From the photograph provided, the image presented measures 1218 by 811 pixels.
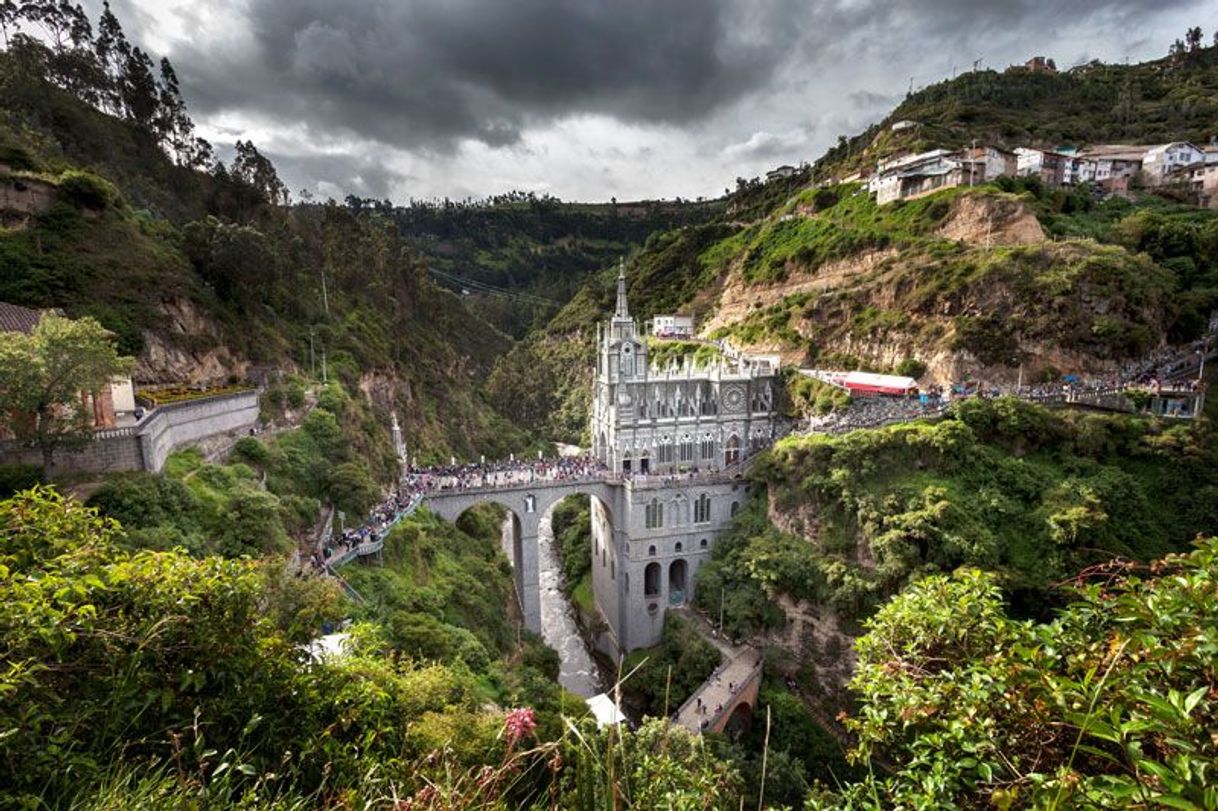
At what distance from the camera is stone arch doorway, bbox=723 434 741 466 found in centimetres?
4484

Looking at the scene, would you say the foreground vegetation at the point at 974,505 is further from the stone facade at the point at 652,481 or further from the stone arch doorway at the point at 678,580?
the stone facade at the point at 652,481

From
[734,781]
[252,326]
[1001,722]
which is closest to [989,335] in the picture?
[734,781]

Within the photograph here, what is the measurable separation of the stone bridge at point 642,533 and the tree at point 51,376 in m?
21.9

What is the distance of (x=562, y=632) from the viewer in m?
47.6

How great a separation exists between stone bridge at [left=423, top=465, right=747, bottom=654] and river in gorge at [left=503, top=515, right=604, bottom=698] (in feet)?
9.75

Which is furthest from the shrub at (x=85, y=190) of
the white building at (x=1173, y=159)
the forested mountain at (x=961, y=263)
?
the white building at (x=1173, y=159)

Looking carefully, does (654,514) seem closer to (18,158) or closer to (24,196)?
(24,196)

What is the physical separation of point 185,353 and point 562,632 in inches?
1358

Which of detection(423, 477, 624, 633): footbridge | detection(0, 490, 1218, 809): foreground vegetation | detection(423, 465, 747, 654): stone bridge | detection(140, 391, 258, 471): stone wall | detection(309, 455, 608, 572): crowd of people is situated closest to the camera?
detection(0, 490, 1218, 809): foreground vegetation

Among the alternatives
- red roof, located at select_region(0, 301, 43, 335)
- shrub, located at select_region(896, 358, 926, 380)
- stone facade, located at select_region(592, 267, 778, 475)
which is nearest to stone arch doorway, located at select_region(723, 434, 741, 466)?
stone facade, located at select_region(592, 267, 778, 475)

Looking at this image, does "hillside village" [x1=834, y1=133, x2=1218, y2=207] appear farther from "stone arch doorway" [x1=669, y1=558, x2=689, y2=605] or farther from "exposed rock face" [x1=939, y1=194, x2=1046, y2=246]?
"stone arch doorway" [x1=669, y1=558, x2=689, y2=605]

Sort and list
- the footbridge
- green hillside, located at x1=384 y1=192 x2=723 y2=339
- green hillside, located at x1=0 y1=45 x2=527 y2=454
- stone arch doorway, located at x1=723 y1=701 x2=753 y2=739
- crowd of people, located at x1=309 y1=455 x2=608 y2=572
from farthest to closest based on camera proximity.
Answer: green hillside, located at x1=384 y1=192 x2=723 y2=339
the footbridge
stone arch doorway, located at x1=723 y1=701 x2=753 y2=739
green hillside, located at x1=0 y1=45 x2=527 y2=454
crowd of people, located at x1=309 y1=455 x2=608 y2=572

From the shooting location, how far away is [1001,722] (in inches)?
230

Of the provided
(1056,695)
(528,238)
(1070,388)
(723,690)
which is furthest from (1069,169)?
(528,238)
